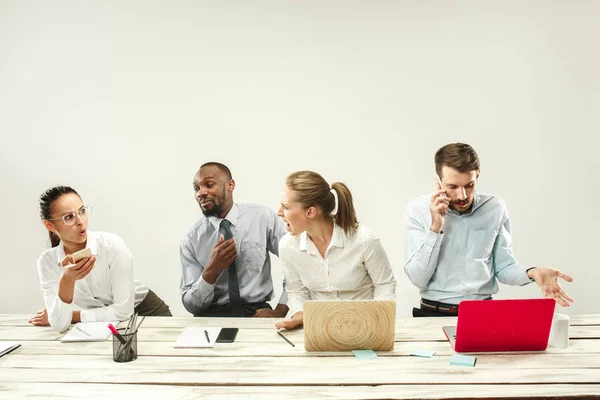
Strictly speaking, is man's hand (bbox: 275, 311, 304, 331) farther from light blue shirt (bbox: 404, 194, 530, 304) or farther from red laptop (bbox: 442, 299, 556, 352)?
light blue shirt (bbox: 404, 194, 530, 304)

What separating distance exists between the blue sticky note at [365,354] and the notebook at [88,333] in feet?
3.22

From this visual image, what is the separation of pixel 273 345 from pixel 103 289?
3.39 feet

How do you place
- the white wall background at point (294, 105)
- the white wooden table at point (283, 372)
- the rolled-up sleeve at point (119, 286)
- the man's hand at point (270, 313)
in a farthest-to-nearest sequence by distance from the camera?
1. the white wall background at point (294, 105)
2. the man's hand at point (270, 313)
3. the rolled-up sleeve at point (119, 286)
4. the white wooden table at point (283, 372)

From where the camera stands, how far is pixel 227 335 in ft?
6.70

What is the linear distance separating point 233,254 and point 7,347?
49.7 inches

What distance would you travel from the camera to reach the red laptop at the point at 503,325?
5.81 feet

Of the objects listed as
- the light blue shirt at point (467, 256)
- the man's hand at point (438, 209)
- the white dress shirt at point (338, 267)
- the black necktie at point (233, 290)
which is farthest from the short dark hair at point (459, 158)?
the black necktie at point (233, 290)

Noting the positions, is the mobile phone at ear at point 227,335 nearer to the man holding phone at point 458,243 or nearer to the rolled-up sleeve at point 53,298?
the rolled-up sleeve at point 53,298

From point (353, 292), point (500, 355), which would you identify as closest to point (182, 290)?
point (353, 292)

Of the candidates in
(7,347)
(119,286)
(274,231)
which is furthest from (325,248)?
(7,347)

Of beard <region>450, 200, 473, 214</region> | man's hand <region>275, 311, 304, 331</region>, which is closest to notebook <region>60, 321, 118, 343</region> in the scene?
man's hand <region>275, 311, 304, 331</region>

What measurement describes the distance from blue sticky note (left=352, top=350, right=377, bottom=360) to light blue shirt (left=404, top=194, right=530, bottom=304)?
0.96m

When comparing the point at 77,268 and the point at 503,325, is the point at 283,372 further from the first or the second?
the point at 77,268

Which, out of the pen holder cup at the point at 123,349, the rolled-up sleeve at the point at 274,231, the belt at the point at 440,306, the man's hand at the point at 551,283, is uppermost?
the rolled-up sleeve at the point at 274,231
